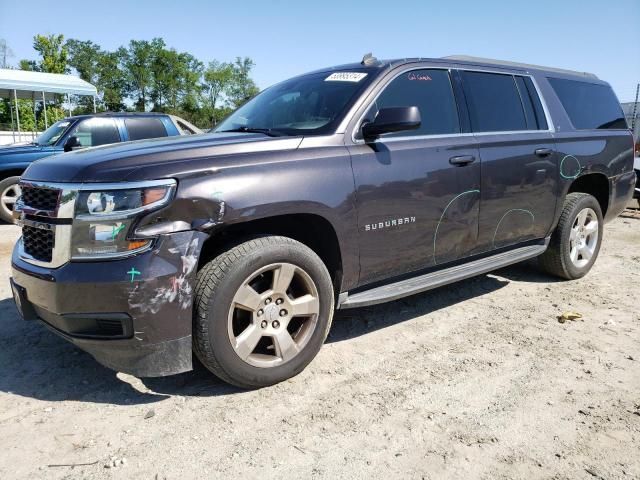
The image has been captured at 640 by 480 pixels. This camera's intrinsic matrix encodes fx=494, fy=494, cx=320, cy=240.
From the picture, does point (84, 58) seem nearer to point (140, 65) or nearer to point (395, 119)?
point (140, 65)

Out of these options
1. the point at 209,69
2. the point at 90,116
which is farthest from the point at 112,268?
the point at 209,69

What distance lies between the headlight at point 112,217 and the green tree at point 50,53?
5315 centimetres

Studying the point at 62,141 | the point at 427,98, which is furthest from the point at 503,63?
the point at 62,141

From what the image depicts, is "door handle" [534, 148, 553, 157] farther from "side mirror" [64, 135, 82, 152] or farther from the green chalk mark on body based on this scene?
"side mirror" [64, 135, 82, 152]

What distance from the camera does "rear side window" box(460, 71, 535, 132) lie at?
12.5 ft

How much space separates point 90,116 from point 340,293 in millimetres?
A: 7038

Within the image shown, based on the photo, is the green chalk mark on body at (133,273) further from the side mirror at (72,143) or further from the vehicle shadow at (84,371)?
the side mirror at (72,143)

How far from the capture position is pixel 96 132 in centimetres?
823

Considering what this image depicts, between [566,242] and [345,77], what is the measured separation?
273 cm

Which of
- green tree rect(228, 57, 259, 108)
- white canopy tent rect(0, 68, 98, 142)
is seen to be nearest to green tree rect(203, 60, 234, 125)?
green tree rect(228, 57, 259, 108)

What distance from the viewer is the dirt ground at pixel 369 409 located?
2.16 m

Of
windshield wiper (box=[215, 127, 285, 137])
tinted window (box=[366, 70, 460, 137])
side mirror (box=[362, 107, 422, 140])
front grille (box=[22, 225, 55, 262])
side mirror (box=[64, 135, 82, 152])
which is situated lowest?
front grille (box=[22, 225, 55, 262])

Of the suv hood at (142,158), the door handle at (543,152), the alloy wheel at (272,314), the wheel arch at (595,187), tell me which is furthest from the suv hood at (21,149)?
the wheel arch at (595,187)

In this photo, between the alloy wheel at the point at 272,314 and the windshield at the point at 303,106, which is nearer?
the alloy wheel at the point at 272,314
